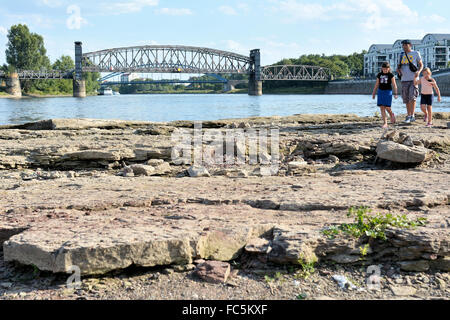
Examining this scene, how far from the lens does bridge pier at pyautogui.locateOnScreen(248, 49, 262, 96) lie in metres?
104

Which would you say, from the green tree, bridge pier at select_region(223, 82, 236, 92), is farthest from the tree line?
bridge pier at select_region(223, 82, 236, 92)

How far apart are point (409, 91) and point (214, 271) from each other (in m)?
8.35

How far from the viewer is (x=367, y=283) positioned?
3160 millimetres

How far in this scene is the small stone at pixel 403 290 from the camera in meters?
3.03

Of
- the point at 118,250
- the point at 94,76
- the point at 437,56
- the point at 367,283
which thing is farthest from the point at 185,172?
the point at 94,76

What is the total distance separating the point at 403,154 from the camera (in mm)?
6246

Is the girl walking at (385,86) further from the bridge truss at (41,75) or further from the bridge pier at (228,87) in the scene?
the bridge pier at (228,87)

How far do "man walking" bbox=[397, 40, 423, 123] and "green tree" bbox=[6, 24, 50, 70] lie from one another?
352 feet

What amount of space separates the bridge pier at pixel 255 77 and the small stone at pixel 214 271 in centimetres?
10041

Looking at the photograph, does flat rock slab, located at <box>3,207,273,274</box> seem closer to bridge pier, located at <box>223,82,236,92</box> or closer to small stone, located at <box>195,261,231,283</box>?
small stone, located at <box>195,261,231,283</box>

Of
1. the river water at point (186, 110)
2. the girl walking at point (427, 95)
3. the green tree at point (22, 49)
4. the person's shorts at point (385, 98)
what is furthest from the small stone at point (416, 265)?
the green tree at point (22, 49)

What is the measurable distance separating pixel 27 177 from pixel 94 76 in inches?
5639

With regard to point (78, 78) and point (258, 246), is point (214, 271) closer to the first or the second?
point (258, 246)
